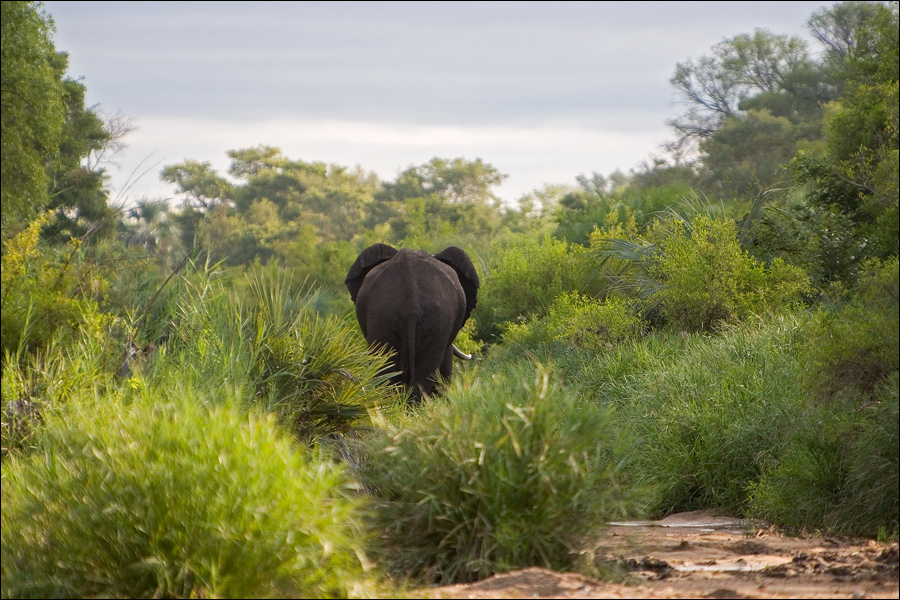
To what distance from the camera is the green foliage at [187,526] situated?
4.24 m

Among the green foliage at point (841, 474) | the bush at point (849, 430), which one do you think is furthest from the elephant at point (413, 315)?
the bush at point (849, 430)

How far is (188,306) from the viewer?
28.7 feet

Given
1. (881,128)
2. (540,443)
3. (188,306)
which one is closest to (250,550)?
(540,443)

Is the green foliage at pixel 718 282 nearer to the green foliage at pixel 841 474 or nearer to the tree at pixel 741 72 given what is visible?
the green foliage at pixel 841 474

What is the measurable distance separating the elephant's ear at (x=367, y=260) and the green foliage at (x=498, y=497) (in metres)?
7.19

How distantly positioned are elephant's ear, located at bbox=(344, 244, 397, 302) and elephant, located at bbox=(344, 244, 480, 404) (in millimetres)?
613

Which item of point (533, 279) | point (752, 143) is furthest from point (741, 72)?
point (533, 279)

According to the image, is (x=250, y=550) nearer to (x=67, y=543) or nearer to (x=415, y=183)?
(x=67, y=543)

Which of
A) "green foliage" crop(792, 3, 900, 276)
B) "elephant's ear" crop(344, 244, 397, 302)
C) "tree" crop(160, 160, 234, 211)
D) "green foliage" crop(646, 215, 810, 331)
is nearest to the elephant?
"elephant's ear" crop(344, 244, 397, 302)

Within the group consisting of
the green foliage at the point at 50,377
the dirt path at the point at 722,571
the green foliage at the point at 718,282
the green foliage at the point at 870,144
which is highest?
the green foliage at the point at 870,144

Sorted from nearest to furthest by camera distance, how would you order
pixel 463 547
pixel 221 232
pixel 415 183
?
pixel 463 547 → pixel 221 232 → pixel 415 183

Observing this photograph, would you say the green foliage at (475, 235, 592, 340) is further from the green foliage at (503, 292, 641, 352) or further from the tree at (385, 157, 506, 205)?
the tree at (385, 157, 506, 205)

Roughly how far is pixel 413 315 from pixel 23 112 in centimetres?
504

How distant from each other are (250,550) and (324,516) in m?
0.36
